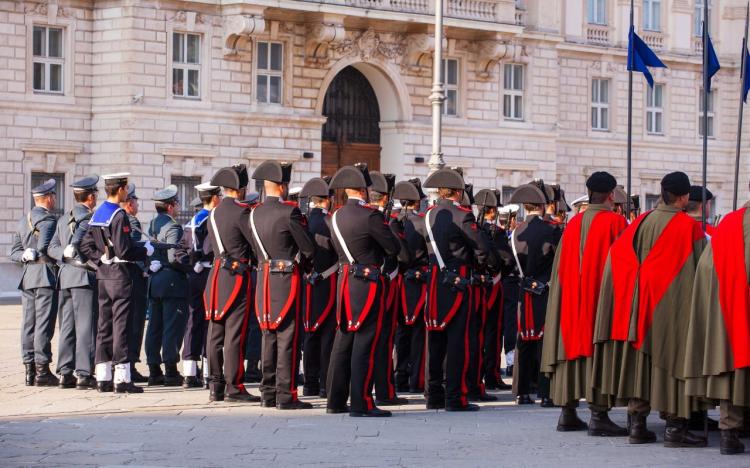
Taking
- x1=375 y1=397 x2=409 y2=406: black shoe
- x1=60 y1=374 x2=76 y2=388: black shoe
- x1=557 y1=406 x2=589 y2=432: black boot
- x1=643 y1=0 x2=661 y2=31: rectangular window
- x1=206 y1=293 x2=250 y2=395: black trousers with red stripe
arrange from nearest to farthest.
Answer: x1=557 y1=406 x2=589 y2=432: black boot → x1=206 y1=293 x2=250 y2=395: black trousers with red stripe → x1=375 y1=397 x2=409 y2=406: black shoe → x1=60 y1=374 x2=76 y2=388: black shoe → x1=643 y1=0 x2=661 y2=31: rectangular window

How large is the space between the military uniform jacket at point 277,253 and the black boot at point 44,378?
2.95 meters

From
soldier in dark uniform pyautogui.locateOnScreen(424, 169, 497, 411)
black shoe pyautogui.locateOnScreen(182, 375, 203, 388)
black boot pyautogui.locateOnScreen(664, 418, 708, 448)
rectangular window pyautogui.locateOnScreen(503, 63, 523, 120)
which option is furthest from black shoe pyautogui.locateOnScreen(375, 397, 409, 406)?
rectangular window pyautogui.locateOnScreen(503, 63, 523, 120)

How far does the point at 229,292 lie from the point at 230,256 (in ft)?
1.05

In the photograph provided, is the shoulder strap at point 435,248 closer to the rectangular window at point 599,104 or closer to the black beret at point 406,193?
the black beret at point 406,193

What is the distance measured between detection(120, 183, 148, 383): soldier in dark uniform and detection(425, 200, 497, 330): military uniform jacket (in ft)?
9.50

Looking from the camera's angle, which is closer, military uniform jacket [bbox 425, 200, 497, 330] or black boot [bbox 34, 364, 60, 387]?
military uniform jacket [bbox 425, 200, 497, 330]

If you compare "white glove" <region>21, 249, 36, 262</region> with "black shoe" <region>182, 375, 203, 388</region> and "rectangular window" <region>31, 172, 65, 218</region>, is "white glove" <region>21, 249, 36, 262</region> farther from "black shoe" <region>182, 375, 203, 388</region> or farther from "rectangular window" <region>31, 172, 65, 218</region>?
"rectangular window" <region>31, 172, 65, 218</region>

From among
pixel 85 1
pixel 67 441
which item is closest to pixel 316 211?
pixel 67 441

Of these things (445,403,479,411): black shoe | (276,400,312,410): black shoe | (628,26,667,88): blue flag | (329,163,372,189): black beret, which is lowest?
(445,403,479,411): black shoe

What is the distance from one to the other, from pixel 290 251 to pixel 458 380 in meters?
1.86

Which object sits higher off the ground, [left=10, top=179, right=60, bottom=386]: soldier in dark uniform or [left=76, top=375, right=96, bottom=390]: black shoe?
[left=10, top=179, right=60, bottom=386]: soldier in dark uniform

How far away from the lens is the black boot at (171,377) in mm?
16078

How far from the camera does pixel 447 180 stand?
47.0 feet

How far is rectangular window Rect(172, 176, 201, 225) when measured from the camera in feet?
113
